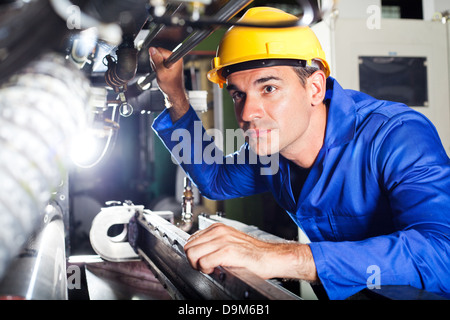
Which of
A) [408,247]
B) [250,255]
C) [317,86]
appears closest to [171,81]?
[317,86]

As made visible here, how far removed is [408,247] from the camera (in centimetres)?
79

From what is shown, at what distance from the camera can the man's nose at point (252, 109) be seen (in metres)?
1.10

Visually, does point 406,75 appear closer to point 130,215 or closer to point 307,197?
point 307,197

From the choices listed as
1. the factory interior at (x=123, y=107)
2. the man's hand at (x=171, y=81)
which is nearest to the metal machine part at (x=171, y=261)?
the factory interior at (x=123, y=107)

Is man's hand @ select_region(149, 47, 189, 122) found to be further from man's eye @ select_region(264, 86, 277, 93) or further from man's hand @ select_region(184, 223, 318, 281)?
man's hand @ select_region(184, 223, 318, 281)

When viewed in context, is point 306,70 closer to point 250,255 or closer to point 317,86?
point 317,86

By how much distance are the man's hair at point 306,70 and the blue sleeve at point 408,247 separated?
1.26 ft

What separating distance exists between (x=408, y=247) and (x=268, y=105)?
0.52 m

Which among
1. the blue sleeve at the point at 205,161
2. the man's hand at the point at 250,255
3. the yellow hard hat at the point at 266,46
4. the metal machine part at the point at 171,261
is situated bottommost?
the metal machine part at the point at 171,261

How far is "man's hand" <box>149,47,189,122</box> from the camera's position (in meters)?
1.20

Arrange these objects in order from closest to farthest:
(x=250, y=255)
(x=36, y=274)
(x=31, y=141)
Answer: (x=31, y=141)
(x=36, y=274)
(x=250, y=255)

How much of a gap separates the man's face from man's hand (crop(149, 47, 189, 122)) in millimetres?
228

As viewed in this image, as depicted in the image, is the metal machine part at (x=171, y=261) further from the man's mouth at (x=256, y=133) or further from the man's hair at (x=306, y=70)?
the man's hair at (x=306, y=70)

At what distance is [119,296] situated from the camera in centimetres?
150
